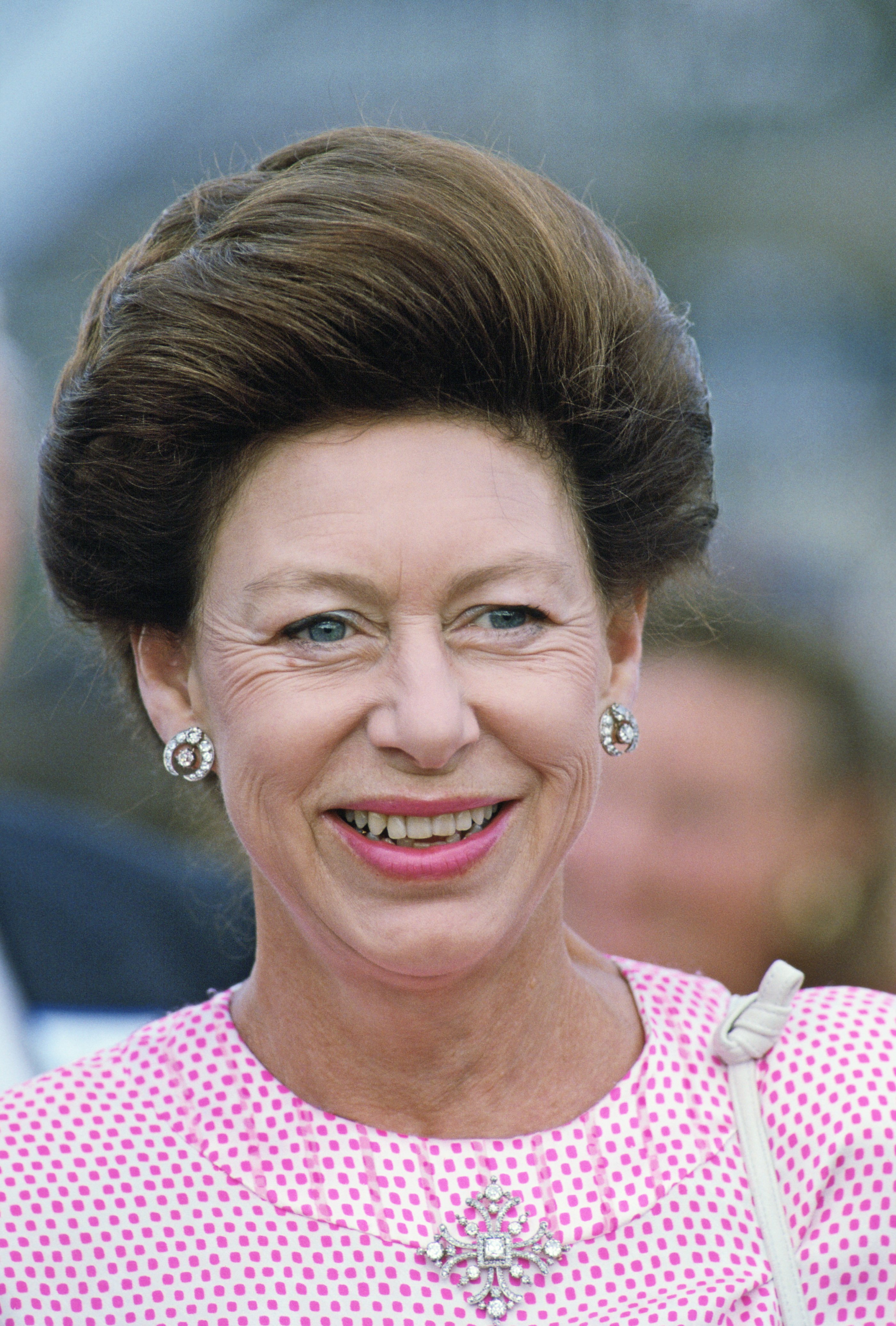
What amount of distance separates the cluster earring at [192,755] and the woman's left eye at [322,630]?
0.80 feet

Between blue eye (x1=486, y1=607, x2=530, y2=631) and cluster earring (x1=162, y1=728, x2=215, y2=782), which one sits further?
cluster earring (x1=162, y1=728, x2=215, y2=782)

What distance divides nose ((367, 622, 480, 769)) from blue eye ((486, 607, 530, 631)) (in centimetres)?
9

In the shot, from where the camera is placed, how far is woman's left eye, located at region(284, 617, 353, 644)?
190 centimetres

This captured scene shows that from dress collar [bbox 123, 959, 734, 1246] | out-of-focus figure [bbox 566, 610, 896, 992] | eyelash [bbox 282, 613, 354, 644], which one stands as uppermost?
eyelash [bbox 282, 613, 354, 644]

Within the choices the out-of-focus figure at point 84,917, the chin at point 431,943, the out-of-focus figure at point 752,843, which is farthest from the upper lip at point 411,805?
the out-of-focus figure at point 752,843

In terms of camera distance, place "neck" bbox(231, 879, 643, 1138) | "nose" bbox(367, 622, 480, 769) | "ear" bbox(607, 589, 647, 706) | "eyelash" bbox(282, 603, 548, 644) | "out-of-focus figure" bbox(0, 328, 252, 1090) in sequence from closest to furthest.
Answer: "nose" bbox(367, 622, 480, 769) → "eyelash" bbox(282, 603, 548, 644) → "neck" bbox(231, 879, 643, 1138) → "ear" bbox(607, 589, 647, 706) → "out-of-focus figure" bbox(0, 328, 252, 1090)

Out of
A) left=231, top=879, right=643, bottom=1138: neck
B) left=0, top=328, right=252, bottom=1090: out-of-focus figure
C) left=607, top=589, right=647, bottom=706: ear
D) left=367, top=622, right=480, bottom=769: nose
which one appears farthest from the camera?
left=0, top=328, right=252, bottom=1090: out-of-focus figure

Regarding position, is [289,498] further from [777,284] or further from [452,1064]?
[777,284]

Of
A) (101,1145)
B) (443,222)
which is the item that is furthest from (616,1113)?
(443,222)

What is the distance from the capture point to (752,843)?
3.67 metres

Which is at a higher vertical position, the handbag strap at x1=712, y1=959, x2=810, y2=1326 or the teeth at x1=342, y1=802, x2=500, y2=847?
the teeth at x1=342, y1=802, x2=500, y2=847

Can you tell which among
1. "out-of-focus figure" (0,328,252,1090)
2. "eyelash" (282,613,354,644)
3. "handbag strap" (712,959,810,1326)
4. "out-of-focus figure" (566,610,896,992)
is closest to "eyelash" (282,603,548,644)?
"eyelash" (282,613,354,644)

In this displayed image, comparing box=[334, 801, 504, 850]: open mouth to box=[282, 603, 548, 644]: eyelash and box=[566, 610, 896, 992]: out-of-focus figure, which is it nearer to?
box=[282, 603, 548, 644]: eyelash

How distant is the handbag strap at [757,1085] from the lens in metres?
1.90
